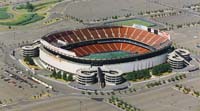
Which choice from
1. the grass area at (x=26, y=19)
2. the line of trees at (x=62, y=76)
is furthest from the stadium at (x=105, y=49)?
the grass area at (x=26, y=19)

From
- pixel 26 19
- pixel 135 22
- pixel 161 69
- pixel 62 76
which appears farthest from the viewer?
pixel 26 19

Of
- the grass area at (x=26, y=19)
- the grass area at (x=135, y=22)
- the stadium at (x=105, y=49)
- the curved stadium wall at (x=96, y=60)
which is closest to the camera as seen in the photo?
the curved stadium wall at (x=96, y=60)

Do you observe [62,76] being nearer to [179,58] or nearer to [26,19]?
[179,58]

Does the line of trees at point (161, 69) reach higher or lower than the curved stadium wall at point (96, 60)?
lower

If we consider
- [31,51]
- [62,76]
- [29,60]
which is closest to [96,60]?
[62,76]

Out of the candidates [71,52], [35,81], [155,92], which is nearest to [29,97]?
[35,81]

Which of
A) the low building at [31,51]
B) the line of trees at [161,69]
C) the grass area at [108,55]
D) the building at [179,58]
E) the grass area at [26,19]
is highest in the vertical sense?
the grass area at [26,19]

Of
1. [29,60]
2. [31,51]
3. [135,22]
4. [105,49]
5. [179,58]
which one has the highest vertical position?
[135,22]

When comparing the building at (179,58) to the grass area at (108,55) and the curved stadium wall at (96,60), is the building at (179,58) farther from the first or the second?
the grass area at (108,55)

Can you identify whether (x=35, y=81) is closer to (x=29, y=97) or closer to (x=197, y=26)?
(x=29, y=97)
